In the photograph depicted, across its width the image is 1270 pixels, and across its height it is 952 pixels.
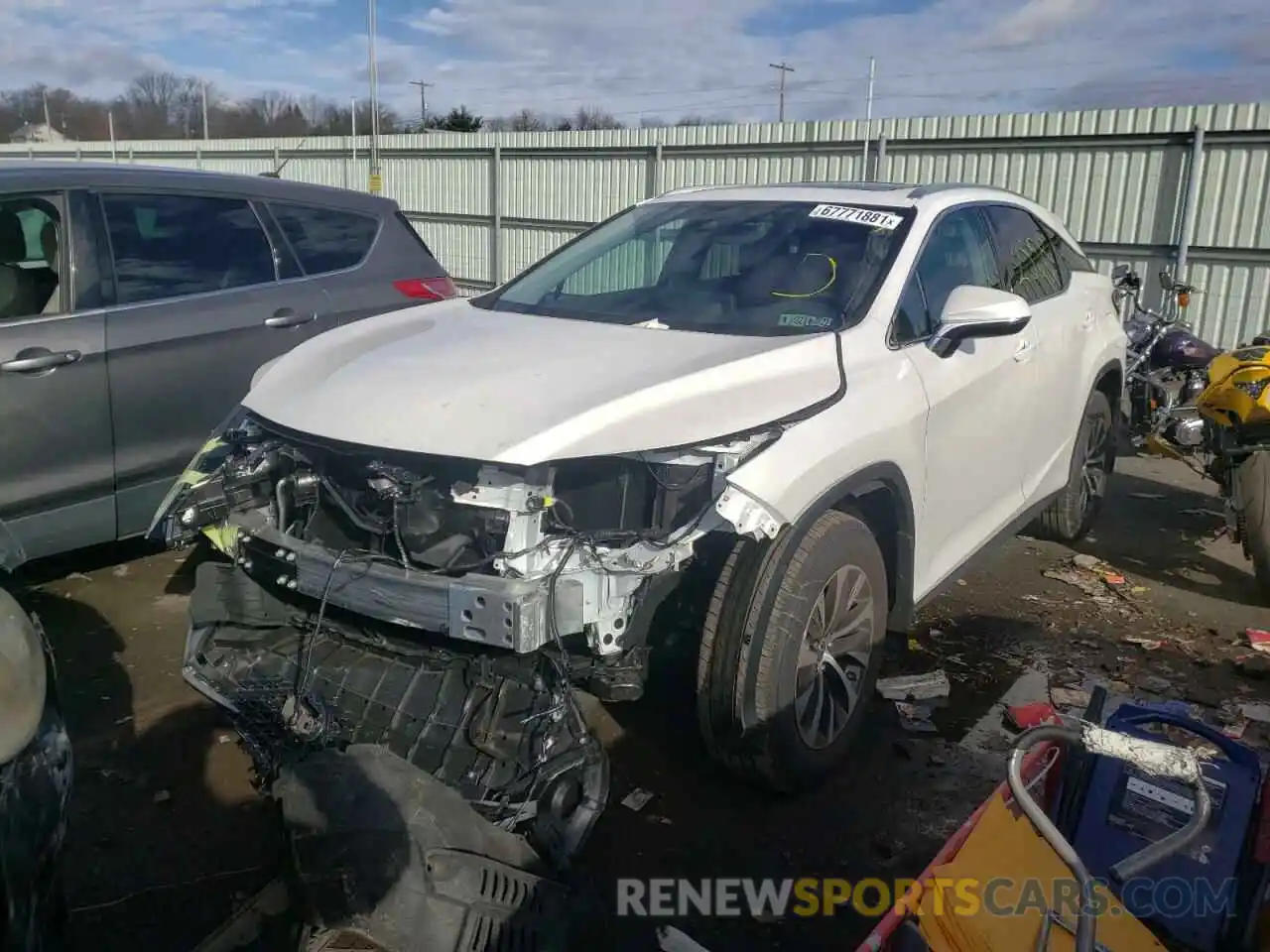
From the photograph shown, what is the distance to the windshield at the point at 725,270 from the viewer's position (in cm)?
360

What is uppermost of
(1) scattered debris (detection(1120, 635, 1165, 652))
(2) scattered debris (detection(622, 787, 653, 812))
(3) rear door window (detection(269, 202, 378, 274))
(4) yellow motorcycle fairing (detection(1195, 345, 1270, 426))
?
(3) rear door window (detection(269, 202, 378, 274))

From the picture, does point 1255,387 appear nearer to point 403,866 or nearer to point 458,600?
point 458,600

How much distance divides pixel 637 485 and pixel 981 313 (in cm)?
138

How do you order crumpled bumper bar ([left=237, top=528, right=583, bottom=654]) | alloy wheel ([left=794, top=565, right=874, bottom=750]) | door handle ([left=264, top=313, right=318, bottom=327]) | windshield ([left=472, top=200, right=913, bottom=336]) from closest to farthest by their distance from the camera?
crumpled bumper bar ([left=237, top=528, right=583, bottom=654])
alloy wheel ([left=794, top=565, right=874, bottom=750])
windshield ([left=472, top=200, right=913, bottom=336])
door handle ([left=264, top=313, right=318, bottom=327])

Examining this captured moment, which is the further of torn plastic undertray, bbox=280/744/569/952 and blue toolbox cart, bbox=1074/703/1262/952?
blue toolbox cart, bbox=1074/703/1262/952

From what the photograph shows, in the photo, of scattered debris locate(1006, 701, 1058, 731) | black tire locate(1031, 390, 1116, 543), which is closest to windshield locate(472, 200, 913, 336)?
scattered debris locate(1006, 701, 1058, 731)

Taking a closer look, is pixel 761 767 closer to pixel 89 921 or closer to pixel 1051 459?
pixel 89 921

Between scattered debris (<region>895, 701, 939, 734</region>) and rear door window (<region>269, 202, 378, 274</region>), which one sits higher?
rear door window (<region>269, 202, 378, 274</region>)

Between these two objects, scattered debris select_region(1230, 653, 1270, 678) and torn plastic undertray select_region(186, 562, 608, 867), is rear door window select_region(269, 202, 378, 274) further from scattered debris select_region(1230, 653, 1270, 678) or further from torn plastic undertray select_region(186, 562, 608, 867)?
scattered debris select_region(1230, 653, 1270, 678)

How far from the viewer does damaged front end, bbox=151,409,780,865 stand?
264cm

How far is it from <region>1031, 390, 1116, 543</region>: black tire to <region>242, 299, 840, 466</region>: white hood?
2.56m

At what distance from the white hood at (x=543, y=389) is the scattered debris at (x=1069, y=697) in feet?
5.78

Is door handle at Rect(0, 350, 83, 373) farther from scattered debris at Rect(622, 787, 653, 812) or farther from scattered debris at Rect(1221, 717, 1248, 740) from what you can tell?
scattered debris at Rect(1221, 717, 1248, 740)

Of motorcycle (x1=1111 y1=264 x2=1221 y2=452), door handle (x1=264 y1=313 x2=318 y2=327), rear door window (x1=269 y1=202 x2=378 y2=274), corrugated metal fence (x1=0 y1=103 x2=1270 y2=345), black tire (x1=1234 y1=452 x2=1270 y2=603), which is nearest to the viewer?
black tire (x1=1234 y1=452 x2=1270 y2=603)
